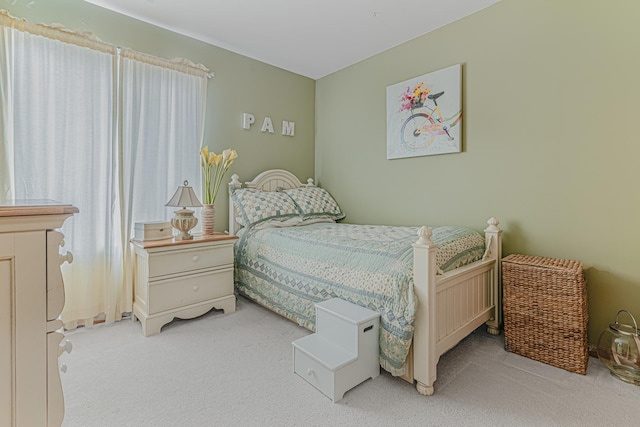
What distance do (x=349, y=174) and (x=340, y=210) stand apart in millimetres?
432

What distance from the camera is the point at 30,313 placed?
862 mm

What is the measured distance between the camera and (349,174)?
355 cm

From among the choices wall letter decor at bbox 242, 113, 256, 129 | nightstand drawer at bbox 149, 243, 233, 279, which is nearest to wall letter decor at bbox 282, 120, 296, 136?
wall letter decor at bbox 242, 113, 256, 129

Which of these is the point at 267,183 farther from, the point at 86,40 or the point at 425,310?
the point at 425,310

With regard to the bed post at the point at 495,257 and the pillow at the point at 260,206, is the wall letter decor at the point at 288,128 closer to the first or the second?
the pillow at the point at 260,206

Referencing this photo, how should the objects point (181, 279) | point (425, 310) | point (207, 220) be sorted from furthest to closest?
point (207, 220) < point (181, 279) < point (425, 310)

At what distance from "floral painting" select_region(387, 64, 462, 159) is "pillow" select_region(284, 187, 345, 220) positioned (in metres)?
0.84

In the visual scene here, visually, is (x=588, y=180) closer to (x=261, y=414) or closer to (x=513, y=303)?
(x=513, y=303)

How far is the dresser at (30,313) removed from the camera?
2.70 ft

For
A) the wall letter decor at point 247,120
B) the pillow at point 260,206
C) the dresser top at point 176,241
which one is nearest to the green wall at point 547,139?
the pillow at point 260,206

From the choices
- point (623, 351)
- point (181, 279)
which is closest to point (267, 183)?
point (181, 279)

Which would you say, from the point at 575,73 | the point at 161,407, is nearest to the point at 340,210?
the point at 575,73

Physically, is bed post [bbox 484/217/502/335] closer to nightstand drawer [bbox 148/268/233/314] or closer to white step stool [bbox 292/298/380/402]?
white step stool [bbox 292/298/380/402]

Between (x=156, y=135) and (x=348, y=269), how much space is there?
6.62 ft
